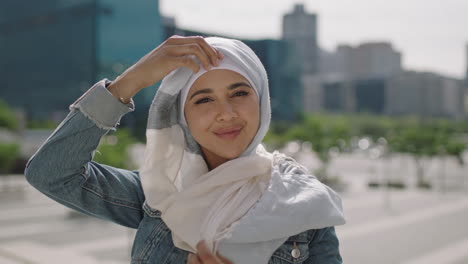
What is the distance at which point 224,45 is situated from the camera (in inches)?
49.5

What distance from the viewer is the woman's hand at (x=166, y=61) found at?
119 centimetres

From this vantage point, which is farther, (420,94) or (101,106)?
(420,94)

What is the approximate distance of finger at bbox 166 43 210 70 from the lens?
3.87ft

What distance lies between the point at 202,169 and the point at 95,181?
289 mm

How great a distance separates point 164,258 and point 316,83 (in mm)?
93727

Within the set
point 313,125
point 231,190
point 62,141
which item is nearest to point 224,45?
point 231,190

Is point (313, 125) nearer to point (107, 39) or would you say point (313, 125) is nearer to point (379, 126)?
point (107, 39)

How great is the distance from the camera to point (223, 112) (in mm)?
1227

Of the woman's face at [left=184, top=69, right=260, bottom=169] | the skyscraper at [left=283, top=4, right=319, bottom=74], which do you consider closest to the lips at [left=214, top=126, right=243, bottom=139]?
the woman's face at [left=184, top=69, right=260, bottom=169]

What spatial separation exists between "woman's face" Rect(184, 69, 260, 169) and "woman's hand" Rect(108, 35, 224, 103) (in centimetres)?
5

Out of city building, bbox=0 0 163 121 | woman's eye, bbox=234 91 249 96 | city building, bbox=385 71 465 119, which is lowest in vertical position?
city building, bbox=385 71 465 119

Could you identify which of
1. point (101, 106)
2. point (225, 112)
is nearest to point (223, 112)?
point (225, 112)

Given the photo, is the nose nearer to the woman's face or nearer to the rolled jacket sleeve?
the woman's face

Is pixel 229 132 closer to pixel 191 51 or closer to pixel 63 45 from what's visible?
pixel 191 51
